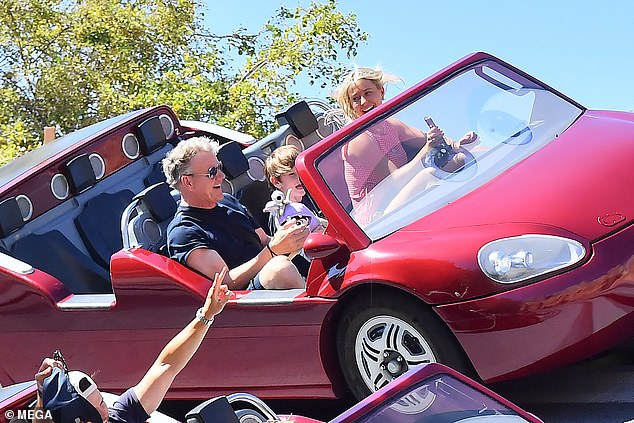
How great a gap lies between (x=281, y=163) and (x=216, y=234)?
27.6 inches

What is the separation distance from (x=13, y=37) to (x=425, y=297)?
11051 mm

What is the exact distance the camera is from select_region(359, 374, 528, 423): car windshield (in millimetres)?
2135

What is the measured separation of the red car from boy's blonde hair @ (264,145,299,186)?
582mm

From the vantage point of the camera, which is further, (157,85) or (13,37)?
(13,37)

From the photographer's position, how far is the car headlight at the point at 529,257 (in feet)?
11.5

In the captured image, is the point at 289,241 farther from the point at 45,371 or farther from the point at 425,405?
the point at 425,405

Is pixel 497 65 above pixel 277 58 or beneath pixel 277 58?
beneath

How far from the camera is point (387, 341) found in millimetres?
3762

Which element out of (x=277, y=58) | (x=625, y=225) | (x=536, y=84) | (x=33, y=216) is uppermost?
(x=277, y=58)

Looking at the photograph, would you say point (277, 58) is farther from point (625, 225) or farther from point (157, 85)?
point (625, 225)

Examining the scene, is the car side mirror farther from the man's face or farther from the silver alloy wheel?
the man's face

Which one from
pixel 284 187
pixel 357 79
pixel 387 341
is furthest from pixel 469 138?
pixel 284 187

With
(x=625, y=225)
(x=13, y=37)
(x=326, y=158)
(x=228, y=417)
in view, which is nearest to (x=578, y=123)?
(x=625, y=225)

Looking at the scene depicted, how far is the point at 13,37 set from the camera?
13281 millimetres
